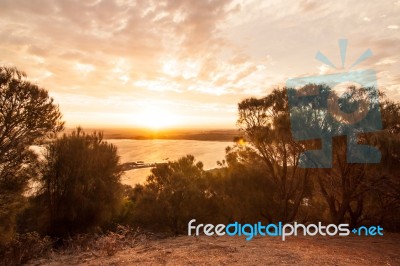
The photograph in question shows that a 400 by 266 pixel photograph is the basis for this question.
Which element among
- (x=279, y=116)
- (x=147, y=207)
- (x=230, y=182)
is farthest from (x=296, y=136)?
(x=147, y=207)

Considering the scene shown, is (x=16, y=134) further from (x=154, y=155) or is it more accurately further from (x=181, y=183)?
(x=154, y=155)

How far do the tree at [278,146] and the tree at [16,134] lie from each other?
10984mm

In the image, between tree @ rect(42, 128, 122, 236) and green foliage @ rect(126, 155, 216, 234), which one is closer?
tree @ rect(42, 128, 122, 236)

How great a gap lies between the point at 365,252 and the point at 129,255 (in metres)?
6.51

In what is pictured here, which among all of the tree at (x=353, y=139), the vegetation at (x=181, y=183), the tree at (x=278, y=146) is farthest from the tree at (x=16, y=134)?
the tree at (x=353, y=139)

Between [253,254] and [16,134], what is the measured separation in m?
12.8

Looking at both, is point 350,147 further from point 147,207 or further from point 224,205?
point 147,207

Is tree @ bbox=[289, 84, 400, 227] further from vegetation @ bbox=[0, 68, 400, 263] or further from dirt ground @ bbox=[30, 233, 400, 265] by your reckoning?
dirt ground @ bbox=[30, 233, 400, 265]

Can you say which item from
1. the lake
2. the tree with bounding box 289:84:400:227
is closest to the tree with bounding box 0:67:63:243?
the lake

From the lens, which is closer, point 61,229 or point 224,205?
point 61,229

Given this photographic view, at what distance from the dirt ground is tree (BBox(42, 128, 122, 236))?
7.51 m

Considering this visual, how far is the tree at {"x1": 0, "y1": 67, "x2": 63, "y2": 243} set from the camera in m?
13.7

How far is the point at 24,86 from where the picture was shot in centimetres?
1420

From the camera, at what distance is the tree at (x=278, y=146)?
14438 mm
